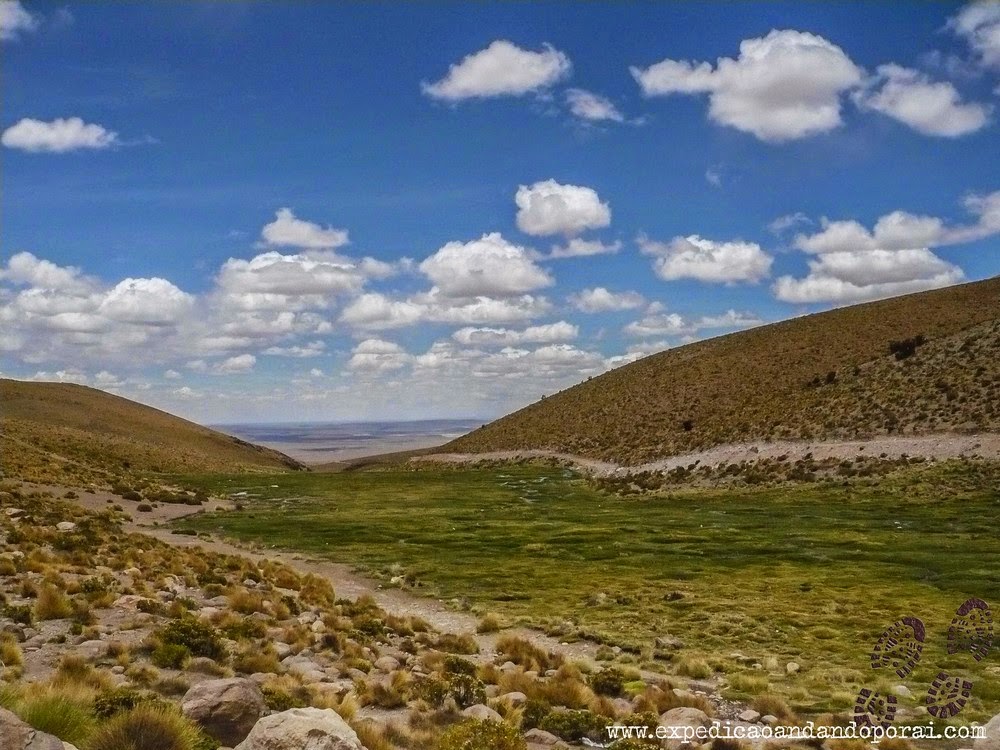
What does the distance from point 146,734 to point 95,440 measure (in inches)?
3981

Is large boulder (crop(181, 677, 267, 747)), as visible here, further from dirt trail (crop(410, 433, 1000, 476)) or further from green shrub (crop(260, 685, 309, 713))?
dirt trail (crop(410, 433, 1000, 476))

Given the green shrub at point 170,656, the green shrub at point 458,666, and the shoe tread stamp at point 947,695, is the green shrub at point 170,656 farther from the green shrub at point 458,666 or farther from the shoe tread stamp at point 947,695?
the shoe tread stamp at point 947,695

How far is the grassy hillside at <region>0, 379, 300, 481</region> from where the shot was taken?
60812mm

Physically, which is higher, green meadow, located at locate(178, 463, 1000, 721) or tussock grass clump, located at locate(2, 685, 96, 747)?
tussock grass clump, located at locate(2, 685, 96, 747)

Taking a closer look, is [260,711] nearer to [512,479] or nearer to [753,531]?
[753,531]

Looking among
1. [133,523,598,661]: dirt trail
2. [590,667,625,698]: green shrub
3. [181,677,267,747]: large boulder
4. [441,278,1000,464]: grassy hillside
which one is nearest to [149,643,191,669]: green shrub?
[181,677,267,747]: large boulder

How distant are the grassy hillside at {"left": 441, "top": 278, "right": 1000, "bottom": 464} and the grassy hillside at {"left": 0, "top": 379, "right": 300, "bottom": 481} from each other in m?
51.3

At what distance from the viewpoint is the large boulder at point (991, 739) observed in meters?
10.6

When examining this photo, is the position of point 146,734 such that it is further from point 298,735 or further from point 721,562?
point 721,562

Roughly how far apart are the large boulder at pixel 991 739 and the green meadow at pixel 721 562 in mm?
2584

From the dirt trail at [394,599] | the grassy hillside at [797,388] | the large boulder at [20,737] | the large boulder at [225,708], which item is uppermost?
the grassy hillside at [797,388]

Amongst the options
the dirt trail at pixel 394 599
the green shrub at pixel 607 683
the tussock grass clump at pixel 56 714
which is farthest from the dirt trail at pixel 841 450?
the tussock grass clump at pixel 56 714

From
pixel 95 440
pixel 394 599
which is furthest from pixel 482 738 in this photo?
pixel 95 440

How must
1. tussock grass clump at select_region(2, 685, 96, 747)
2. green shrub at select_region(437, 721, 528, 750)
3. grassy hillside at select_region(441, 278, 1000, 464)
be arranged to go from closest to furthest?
tussock grass clump at select_region(2, 685, 96, 747) < green shrub at select_region(437, 721, 528, 750) < grassy hillside at select_region(441, 278, 1000, 464)
